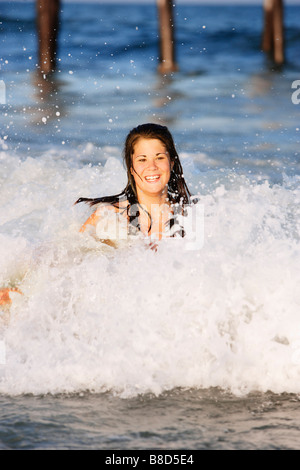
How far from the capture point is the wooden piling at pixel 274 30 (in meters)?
15.5

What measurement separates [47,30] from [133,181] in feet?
33.8

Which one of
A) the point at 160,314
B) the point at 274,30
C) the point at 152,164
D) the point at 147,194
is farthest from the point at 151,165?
the point at 274,30

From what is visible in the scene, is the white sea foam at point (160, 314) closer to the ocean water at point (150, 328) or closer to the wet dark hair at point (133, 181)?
the ocean water at point (150, 328)

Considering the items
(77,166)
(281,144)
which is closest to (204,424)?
(77,166)

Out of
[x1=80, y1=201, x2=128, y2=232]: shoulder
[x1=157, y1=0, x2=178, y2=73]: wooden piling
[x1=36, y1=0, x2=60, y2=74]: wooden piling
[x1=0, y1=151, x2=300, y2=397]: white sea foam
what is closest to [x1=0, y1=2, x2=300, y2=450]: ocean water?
[x1=0, y1=151, x2=300, y2=397]: white sea foam

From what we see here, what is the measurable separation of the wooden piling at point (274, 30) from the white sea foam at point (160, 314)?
11890 mm

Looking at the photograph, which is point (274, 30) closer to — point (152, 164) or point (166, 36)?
point (166, 36)

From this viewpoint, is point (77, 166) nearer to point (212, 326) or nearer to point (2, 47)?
point (212, 326)

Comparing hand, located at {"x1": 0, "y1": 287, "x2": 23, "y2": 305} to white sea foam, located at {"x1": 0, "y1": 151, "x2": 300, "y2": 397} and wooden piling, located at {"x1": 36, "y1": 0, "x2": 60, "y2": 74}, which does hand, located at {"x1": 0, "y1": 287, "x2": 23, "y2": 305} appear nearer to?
white sea foam, located at {"x1": 0, "y1": 151, "x2": 300, "y2": 397}

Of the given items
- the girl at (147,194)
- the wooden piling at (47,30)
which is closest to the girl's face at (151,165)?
the girl at (147,194)

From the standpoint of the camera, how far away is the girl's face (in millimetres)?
4355

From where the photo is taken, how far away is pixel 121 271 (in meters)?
4.12

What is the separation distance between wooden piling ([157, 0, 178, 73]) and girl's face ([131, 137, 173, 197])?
34.6ft

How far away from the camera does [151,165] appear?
Result: 14.3 feet
